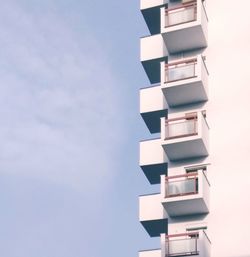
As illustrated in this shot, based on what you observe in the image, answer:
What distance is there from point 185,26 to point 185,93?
419cm

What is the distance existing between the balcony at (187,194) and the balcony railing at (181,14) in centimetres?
983

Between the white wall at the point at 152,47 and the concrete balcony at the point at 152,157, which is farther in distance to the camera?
the white wall at the point at 152,47

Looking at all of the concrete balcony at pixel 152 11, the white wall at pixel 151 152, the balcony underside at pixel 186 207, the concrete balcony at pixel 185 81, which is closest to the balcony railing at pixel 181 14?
the concrete balcony at pixel 185 81

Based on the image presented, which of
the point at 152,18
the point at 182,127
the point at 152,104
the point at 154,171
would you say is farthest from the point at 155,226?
the point at 152,18

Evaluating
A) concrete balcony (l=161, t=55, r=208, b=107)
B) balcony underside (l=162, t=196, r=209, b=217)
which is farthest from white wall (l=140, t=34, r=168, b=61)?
balcony underside (l=162, t=196, r=209, b=217)

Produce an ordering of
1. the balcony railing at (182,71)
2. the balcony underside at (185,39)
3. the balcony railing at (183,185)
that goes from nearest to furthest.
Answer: the balcony railing at (183,185)
the balcony railing at (182,71)
the balcony underside at (185,39)

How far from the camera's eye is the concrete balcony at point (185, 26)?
48844 mm

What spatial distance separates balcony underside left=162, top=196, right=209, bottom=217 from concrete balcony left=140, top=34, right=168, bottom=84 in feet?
36.0

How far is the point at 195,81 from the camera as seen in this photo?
47000mm

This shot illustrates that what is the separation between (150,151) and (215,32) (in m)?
8.50

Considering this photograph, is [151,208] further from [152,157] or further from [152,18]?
[152,18]

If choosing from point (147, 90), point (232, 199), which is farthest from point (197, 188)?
point (147, 90)

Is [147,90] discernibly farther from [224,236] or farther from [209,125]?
[224,236]

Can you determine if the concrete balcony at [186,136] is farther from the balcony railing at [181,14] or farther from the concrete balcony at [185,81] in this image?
the balcony railing at [181,14]
